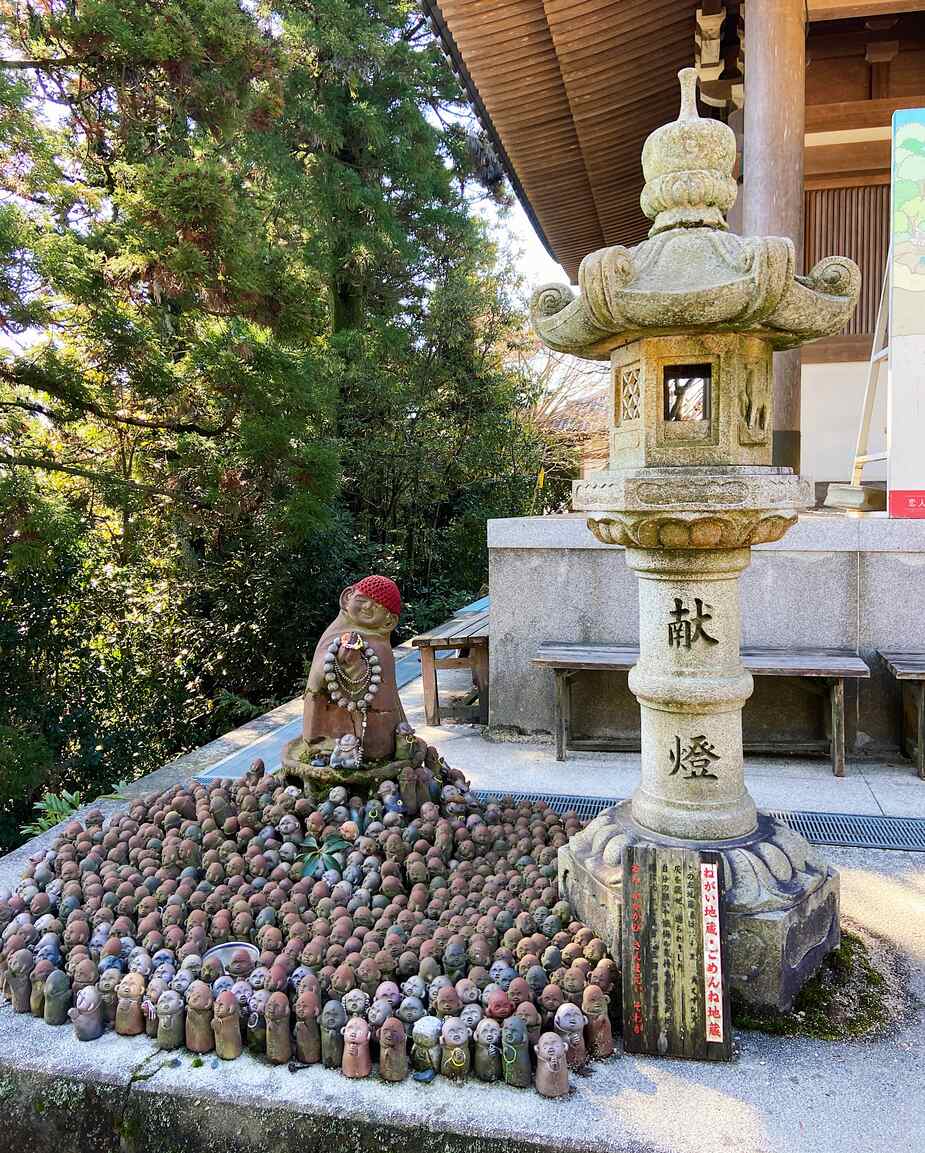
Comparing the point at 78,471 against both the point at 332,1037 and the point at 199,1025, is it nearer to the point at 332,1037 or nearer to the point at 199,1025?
the point at 199,1025

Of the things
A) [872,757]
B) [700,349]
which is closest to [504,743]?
[872,757]

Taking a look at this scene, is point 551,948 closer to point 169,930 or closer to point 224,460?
point 169,930

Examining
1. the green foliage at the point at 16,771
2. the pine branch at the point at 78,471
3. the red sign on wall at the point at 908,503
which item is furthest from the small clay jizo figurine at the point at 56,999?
the red sign on wall at the point at 908,503

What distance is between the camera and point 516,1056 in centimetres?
236

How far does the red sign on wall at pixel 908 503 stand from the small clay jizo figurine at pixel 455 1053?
12.9 ft

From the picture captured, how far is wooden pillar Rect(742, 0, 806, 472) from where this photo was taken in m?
5.34

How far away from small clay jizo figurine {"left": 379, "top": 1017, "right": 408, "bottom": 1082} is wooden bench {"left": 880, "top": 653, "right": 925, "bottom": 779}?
11.1 ft

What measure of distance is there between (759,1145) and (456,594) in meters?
10.1

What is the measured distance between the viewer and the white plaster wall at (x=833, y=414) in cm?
800

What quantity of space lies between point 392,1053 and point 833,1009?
1.39 meters

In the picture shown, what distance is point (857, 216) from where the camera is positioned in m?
7.29

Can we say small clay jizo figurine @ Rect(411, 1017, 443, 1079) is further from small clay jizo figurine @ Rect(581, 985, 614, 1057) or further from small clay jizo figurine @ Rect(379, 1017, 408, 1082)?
small clay jizo figurine @ Rect(581, 985, 614, 1057)

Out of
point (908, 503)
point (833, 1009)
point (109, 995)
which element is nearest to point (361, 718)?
point (109, 995)

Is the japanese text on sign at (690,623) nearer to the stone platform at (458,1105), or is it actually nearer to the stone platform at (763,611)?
the stone platform at (458,1105)
